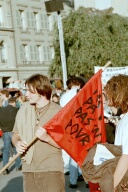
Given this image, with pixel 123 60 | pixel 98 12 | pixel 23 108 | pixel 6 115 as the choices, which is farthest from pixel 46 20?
pixel 23 108

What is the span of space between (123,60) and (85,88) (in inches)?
1009

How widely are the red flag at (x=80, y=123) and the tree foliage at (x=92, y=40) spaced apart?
81.6 ft

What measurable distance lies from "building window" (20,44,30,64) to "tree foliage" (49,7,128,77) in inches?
443

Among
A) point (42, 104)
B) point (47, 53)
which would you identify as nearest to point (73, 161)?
point (42, 104)

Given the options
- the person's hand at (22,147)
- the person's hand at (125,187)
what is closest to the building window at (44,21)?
the person's hand at (22,147)

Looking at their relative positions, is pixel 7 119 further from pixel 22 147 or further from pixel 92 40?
pixel 92 40

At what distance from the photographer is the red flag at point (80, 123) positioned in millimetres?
3819

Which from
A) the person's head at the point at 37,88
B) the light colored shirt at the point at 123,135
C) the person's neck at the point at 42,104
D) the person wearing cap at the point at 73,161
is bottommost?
the person wearing cap at the point at 73,161

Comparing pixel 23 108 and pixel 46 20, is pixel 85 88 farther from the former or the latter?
pixel 46 20

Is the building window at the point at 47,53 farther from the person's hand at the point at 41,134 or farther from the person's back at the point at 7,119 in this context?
the person's hand at the point at 41,134

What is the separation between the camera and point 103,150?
310 cm

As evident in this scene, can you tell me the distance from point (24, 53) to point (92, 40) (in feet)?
44.4

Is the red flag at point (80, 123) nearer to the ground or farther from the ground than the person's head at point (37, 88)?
nearer to the ground

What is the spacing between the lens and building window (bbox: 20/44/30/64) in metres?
40.9
